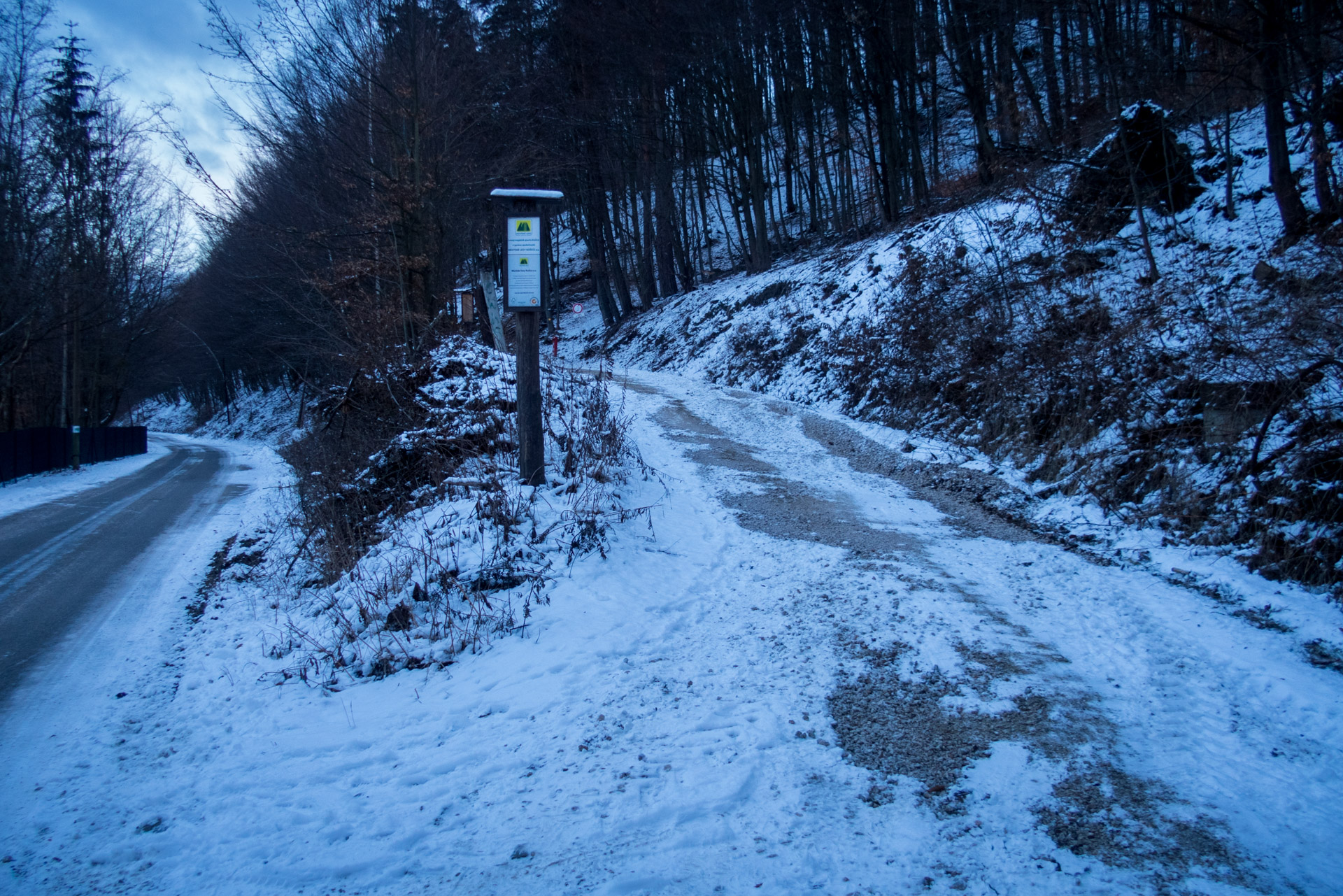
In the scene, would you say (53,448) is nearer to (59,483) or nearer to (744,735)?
(59,483)

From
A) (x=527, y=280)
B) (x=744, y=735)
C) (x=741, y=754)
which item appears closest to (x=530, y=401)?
(x=527, y=280)

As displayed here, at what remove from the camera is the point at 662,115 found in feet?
82.8

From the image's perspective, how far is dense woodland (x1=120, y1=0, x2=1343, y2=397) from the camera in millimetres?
10336

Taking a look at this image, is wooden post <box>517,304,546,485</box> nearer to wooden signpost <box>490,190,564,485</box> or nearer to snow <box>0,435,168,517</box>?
wooden signpost <box>490,190,564,485</box>

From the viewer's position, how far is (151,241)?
1001 inches

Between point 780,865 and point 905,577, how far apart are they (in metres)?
3.07

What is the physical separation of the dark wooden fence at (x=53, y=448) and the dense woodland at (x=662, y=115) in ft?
20.6

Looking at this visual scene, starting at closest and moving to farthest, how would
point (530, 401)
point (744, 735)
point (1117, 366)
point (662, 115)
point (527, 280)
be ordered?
point (744, 735)
point (527, 280)
point (530, 401)
point (1117, 366)
point (662, 115)

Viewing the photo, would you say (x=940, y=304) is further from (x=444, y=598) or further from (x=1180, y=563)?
(x=444, y=598)

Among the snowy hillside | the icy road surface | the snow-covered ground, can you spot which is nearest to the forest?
the snowy hillside

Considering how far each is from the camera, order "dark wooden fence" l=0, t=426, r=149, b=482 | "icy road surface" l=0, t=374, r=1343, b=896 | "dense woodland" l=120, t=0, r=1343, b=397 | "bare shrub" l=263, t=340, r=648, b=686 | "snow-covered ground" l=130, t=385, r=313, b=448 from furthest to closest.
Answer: "snow-covered ground" l=130, t=385, r=313, b=448
"dark wooden fence" l=0, t=426, r=149, b=482
"dense woodland" l=120, t=0, r=1343, b=397
"bare shrub" l=263, t=340, r=648, b=686
"icy road surface" l=0, t=374, r=1343, b=896

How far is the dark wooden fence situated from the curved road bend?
3.87 metres

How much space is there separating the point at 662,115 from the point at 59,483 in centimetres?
2109

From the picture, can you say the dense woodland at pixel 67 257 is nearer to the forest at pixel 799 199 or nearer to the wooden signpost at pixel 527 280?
the forest at pixel 799 199
